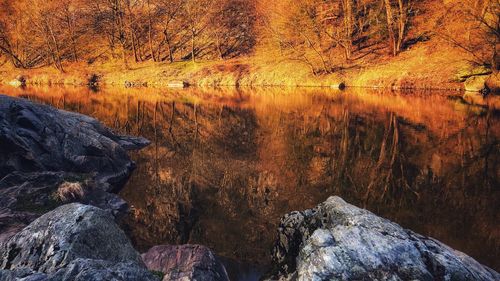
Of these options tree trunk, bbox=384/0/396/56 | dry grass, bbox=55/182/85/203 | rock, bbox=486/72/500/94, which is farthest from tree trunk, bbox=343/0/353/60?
dry grass, bbox=55/182/85/203

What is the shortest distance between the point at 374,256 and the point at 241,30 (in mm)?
72117

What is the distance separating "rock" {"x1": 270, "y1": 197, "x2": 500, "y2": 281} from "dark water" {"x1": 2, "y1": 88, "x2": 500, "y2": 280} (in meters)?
2.91

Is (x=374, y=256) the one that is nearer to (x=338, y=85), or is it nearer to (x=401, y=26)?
(x=338, y=85)

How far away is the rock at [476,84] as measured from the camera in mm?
42938

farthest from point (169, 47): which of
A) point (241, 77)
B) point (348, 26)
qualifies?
point (348, 26)

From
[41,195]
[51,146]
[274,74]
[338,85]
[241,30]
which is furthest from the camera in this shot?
[241,30]

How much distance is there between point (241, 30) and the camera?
75.8 metres

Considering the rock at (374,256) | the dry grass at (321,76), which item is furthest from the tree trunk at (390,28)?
the rock at (374,256)

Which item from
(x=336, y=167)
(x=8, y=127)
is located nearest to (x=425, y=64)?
(x=336, y=167)

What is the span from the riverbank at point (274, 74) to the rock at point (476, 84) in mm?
95

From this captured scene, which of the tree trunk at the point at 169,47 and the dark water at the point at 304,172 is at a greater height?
the tree trunk at the point at 169,47

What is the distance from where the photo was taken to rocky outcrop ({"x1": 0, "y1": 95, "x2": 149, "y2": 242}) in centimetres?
1266

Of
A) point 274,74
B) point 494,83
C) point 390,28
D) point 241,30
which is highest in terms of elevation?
point 241,30

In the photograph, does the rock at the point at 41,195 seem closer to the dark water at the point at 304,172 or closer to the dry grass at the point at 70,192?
the dry grass at the point at 70,192
